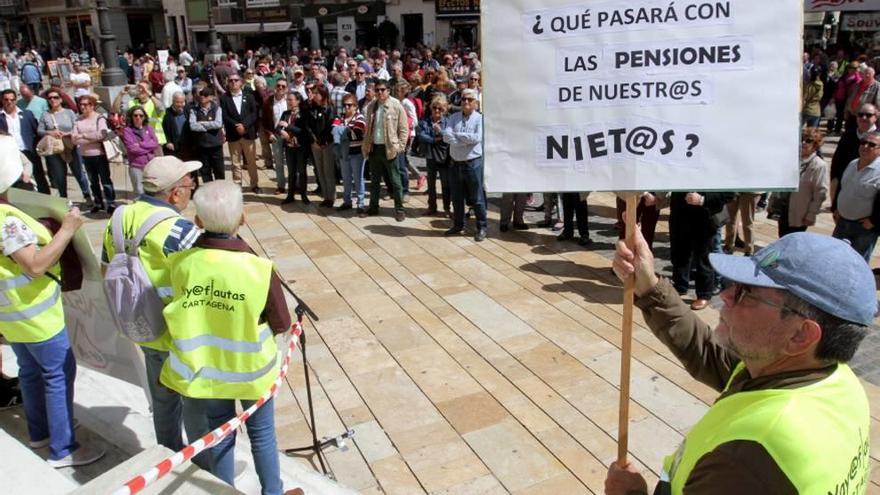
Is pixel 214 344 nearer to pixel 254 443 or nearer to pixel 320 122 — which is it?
pixel 254 443

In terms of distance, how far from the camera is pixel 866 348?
17.9ft

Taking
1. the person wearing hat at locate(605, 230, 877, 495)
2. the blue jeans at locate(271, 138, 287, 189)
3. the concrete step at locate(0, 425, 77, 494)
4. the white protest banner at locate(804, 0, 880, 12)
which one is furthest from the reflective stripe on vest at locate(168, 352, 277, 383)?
the white protest banner at locate(804, 0, 880, 12)

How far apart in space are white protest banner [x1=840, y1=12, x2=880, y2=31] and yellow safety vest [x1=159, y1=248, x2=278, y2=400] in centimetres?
2292

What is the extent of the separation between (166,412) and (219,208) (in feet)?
4.16

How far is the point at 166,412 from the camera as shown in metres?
3.50

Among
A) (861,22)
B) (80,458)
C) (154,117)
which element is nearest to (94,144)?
(154,117)

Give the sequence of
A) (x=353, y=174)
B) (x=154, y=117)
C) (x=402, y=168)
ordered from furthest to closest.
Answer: (x=154, y=117) → (x=402, y=168) → (x=353, y=174)

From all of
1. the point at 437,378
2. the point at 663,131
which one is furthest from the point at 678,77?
the point at 437,378

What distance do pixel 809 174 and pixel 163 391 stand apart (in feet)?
19.6

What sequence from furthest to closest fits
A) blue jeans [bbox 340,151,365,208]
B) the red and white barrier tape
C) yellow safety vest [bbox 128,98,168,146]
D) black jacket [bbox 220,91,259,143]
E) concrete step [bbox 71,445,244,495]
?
1. black jacket [bbox 220,91,259,143]
2. yellow safety vest [bbox 128,98,168,146]
3. blue jeans [bbox 340,151,365,208]
4. concrete step [bbox 71,445,244,495]
5. the red and white barrier tape

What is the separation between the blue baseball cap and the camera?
1.60 m

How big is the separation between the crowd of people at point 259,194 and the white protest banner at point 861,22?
4447 millimetres

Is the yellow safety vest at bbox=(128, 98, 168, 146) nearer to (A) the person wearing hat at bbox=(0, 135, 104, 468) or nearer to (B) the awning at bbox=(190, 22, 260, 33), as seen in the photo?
(A) the person wearing hat at bbox=(0, 135, 104, 468)

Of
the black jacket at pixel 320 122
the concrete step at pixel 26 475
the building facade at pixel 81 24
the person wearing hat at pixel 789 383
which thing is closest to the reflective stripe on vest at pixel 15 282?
the concrete step at pixel 26 475
